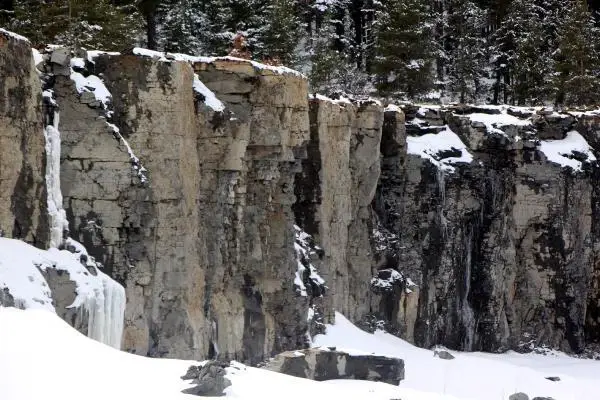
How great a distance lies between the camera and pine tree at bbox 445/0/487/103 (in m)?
46.6

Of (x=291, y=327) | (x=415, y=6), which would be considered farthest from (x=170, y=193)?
(x=415, y=6)

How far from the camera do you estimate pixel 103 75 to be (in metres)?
14.8

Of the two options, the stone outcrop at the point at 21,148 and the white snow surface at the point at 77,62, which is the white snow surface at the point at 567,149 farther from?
the stone outcrop at the point at 21,148

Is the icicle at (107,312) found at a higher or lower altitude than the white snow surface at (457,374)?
higher

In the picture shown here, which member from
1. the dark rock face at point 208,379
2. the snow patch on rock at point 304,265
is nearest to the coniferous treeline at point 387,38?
the snow patch on rock at point 304,265

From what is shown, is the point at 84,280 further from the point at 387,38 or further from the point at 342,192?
the point at 387,38

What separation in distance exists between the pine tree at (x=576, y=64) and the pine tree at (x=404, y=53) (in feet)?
21.5

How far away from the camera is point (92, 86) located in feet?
47.5

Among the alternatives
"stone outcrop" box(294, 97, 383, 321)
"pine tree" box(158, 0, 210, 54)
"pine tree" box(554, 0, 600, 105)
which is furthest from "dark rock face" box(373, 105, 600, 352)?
"pine tree" box(158, 0, 210, 54)

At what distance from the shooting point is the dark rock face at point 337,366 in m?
16.0

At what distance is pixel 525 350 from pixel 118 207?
20.0m

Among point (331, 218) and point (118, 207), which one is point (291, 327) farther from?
point (118, 207)

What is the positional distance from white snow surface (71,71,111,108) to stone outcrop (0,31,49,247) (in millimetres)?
1561

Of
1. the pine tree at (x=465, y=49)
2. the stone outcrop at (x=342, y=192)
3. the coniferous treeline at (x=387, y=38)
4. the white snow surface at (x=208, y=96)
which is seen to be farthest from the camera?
the pine tree at (x=465, y=49)
